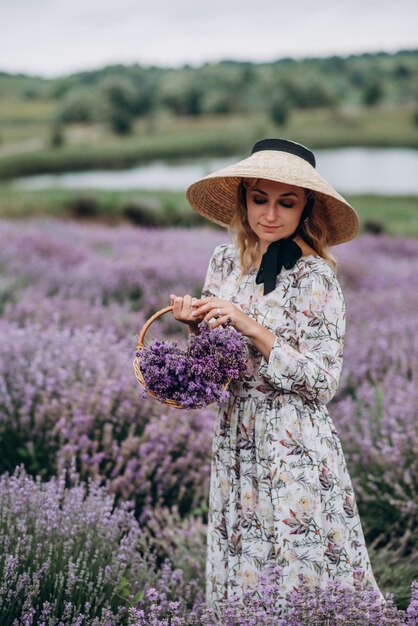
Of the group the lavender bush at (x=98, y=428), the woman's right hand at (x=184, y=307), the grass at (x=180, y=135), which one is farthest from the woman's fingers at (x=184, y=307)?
the grass at (x=180, y=135)

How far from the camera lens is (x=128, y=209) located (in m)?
12.8

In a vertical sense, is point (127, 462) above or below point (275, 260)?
below

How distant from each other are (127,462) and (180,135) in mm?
19708

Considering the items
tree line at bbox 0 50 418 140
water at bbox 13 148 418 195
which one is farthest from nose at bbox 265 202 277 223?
tree line at bbox 0 50 418 140

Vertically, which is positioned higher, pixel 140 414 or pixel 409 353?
pixel 409 353

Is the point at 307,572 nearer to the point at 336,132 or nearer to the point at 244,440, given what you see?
the point at 244,440

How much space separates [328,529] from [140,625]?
641 millimetres

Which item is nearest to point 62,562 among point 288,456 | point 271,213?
point 288,456

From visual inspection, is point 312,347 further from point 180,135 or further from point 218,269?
point 180,135

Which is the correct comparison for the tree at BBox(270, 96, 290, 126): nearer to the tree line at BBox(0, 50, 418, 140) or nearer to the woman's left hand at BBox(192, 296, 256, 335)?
the tree line at BBox(0, 50, 418, 140)

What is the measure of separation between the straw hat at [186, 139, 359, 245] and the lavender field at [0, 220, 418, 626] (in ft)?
3.45

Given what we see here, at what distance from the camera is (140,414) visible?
342 centimetres

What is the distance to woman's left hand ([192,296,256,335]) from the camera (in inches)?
76.5

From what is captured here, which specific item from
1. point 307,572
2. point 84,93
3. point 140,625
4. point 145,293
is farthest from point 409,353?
point 84,93
